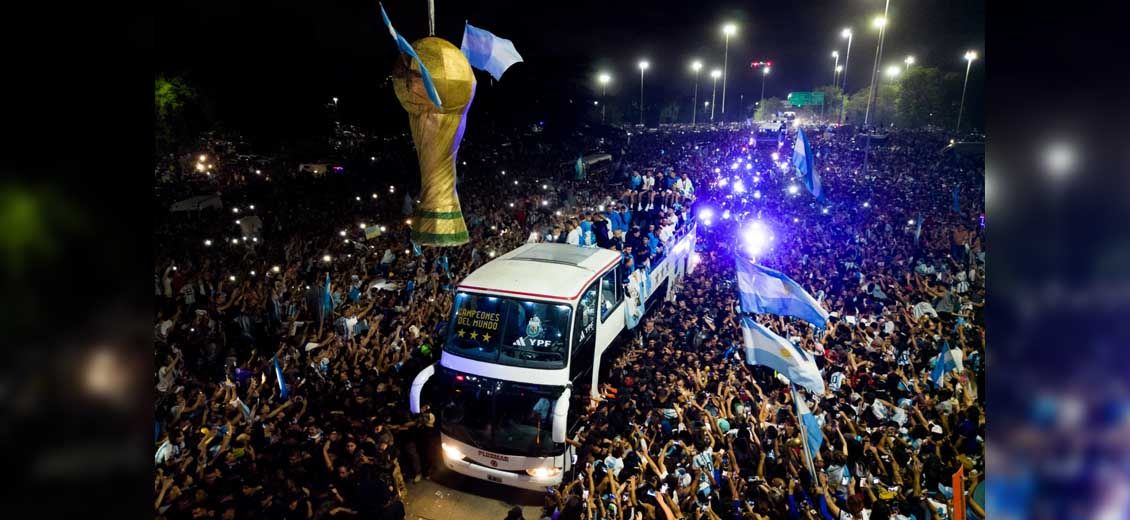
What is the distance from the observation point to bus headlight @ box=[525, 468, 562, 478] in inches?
266

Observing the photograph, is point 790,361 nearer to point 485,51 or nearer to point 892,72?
point 485,51

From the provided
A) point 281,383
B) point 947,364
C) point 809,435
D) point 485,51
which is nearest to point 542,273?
point 485,51

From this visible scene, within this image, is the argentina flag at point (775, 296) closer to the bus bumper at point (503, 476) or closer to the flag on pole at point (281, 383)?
the bus bumper at point (503, 476)

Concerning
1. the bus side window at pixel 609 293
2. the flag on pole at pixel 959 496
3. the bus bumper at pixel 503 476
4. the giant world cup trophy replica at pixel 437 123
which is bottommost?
the bus bumper at pixel 503 476

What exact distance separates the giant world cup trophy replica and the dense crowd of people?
249cm

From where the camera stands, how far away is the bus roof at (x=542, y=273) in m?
7.53

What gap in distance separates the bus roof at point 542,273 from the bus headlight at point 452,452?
1.95 m

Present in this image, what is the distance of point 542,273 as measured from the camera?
8.03 meters

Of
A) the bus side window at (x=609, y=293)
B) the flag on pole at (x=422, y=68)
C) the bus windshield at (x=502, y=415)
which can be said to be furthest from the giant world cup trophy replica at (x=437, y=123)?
the bus side window at (x=609, y=293)

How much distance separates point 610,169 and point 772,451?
81.9 ft

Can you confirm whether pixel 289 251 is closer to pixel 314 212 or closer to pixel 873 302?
pixel 314 212

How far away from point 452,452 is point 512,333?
62.3 inches
